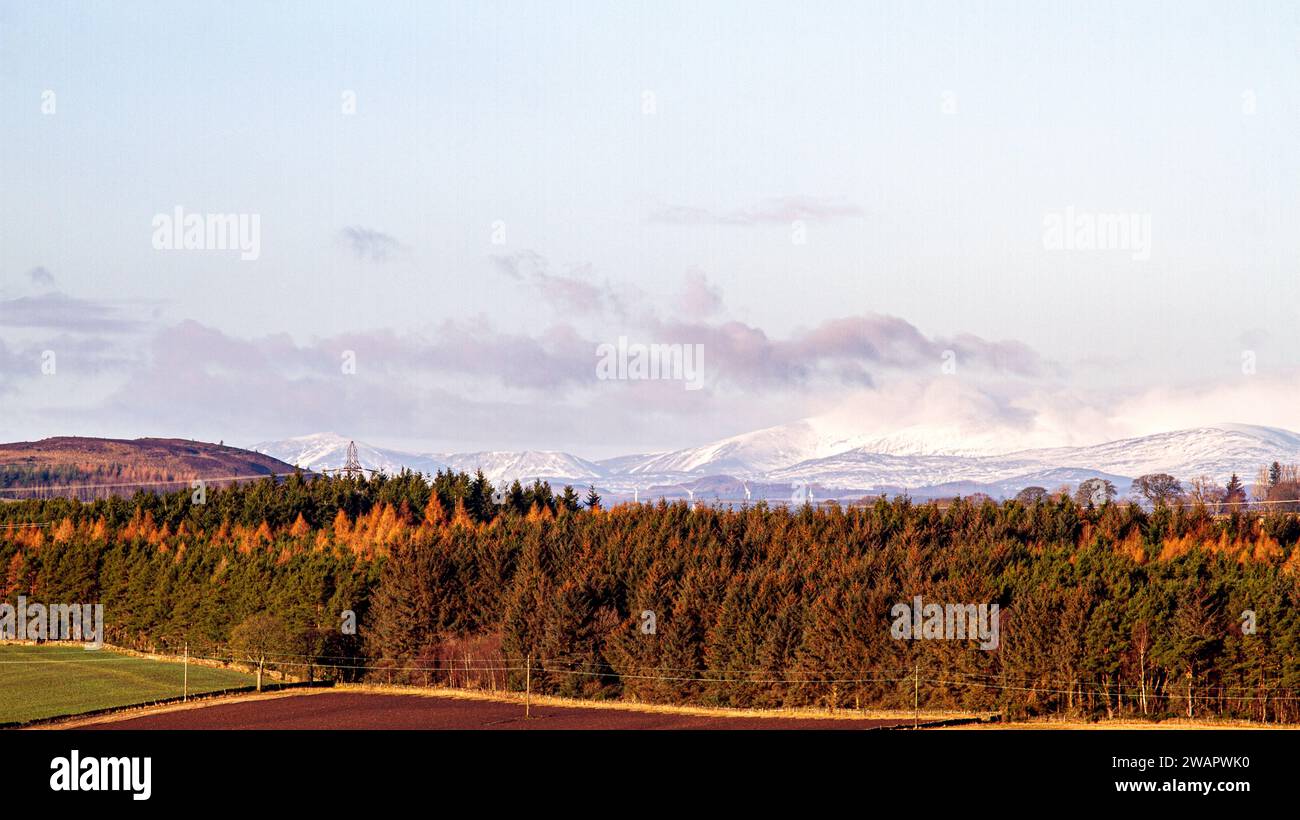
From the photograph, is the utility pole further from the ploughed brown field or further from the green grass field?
the green grass field

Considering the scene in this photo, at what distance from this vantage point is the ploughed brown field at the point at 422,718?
214ft

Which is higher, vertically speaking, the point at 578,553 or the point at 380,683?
the point at 578,553

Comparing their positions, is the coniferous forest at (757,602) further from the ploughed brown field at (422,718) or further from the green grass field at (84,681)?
the ploughed brown field at (422,718)

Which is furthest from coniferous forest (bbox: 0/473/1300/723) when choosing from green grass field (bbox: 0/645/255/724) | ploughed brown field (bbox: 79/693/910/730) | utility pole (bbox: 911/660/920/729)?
ploughed brown field (bbox: 79/693/910/730)

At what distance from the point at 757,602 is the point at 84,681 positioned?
40.4m

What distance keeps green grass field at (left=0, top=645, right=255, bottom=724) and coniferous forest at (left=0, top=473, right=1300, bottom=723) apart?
19.1 ft

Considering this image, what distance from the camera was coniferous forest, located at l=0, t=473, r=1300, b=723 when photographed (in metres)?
76.4

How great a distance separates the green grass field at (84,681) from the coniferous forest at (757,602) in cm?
581

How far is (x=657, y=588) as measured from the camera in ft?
320

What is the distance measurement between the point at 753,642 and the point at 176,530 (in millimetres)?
112189

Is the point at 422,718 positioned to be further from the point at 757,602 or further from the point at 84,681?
the point at 84,681
